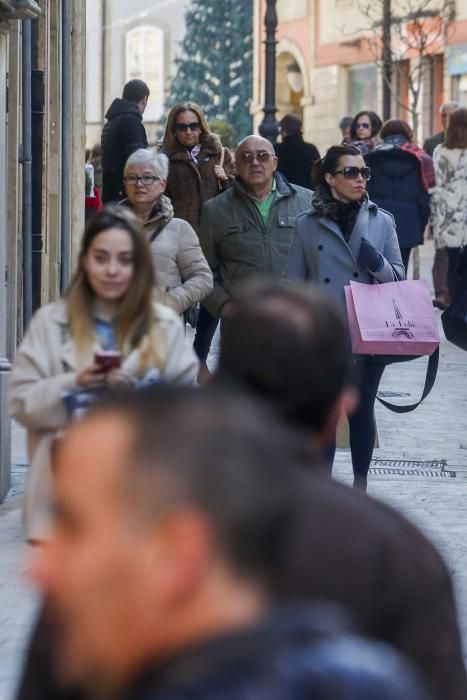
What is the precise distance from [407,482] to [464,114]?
784cm

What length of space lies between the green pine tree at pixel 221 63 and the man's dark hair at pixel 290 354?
5791cm

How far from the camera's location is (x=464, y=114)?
16484 millimetres

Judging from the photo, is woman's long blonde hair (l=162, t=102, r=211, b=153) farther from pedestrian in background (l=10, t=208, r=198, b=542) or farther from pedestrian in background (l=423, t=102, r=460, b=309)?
pedestrian in background (l=423, t=102, r=460, b=309)

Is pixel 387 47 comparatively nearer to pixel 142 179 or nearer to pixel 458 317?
pixel 458 317

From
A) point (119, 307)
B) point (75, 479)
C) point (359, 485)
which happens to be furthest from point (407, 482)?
point (75, 479)

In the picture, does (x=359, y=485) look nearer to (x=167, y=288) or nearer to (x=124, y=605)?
(x=167, y=288)

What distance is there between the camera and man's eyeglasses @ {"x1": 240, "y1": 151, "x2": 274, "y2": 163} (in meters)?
9.53

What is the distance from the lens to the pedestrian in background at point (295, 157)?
16.0 meters

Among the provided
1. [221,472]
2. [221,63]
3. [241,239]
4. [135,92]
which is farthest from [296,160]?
[221,63]

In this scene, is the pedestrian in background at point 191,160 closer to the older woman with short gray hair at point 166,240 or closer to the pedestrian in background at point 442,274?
the older woman with short gray hair at point 166,240

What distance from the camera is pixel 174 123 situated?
11.3 meters

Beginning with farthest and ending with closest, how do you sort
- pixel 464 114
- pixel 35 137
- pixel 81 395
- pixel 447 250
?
1. pixel 447 250
2. pixel 464 114
3. pixel 35 137
4. pixel 81 395

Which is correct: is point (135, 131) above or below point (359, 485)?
above

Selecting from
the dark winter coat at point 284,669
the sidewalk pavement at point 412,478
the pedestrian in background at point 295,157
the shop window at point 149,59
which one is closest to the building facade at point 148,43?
the shop window at point 149,59
